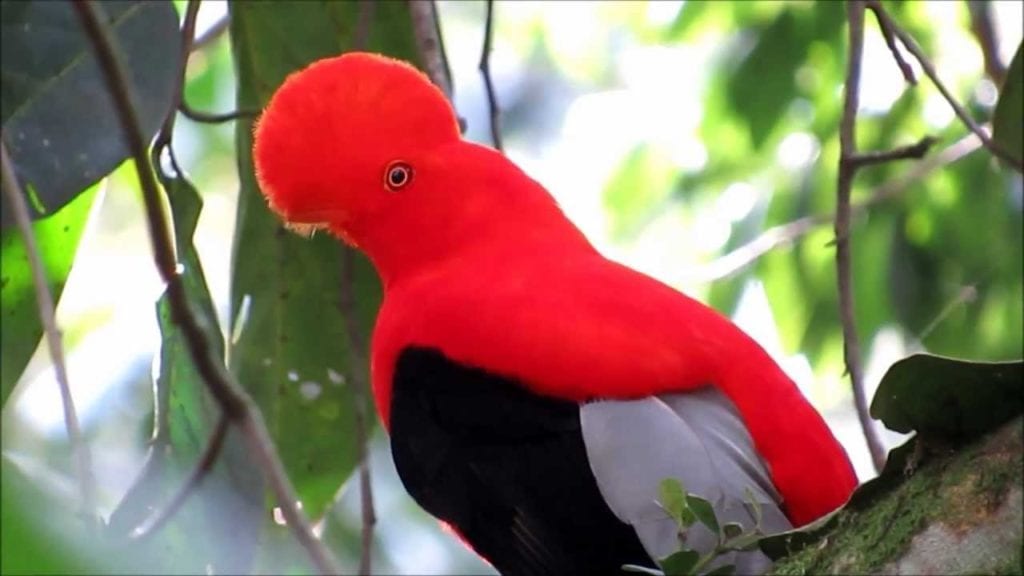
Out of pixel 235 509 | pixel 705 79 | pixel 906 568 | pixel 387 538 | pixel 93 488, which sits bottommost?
pixel 387 538

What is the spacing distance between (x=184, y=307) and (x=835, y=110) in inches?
112

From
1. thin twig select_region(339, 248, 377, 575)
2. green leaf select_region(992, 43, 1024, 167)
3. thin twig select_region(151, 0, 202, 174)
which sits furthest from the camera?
thin twig select_region(339, 248, 377, 575)

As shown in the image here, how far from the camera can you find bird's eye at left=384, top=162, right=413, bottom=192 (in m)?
2.38

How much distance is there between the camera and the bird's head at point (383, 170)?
231cm

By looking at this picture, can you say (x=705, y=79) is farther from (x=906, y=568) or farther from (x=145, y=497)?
(x=906, y=568)

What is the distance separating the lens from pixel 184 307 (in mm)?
1290

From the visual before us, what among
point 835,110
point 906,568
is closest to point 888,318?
point 835,110

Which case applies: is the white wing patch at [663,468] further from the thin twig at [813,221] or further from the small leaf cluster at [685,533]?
the thin twig at [813,221]

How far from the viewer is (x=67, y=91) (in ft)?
8.04

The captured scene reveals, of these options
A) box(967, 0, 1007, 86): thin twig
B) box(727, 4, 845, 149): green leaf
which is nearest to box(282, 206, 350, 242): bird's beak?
box(727, 4, 845, 149): green leaf

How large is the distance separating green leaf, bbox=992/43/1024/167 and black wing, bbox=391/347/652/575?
0.87 m

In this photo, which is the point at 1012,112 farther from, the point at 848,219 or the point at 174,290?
the point at 174,290

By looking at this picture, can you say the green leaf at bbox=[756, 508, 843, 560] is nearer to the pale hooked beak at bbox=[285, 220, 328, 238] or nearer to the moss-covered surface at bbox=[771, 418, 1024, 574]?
the moss-covered surface at bbox=[771, 418, 1024, 574]

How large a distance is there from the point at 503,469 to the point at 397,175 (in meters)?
0.62
